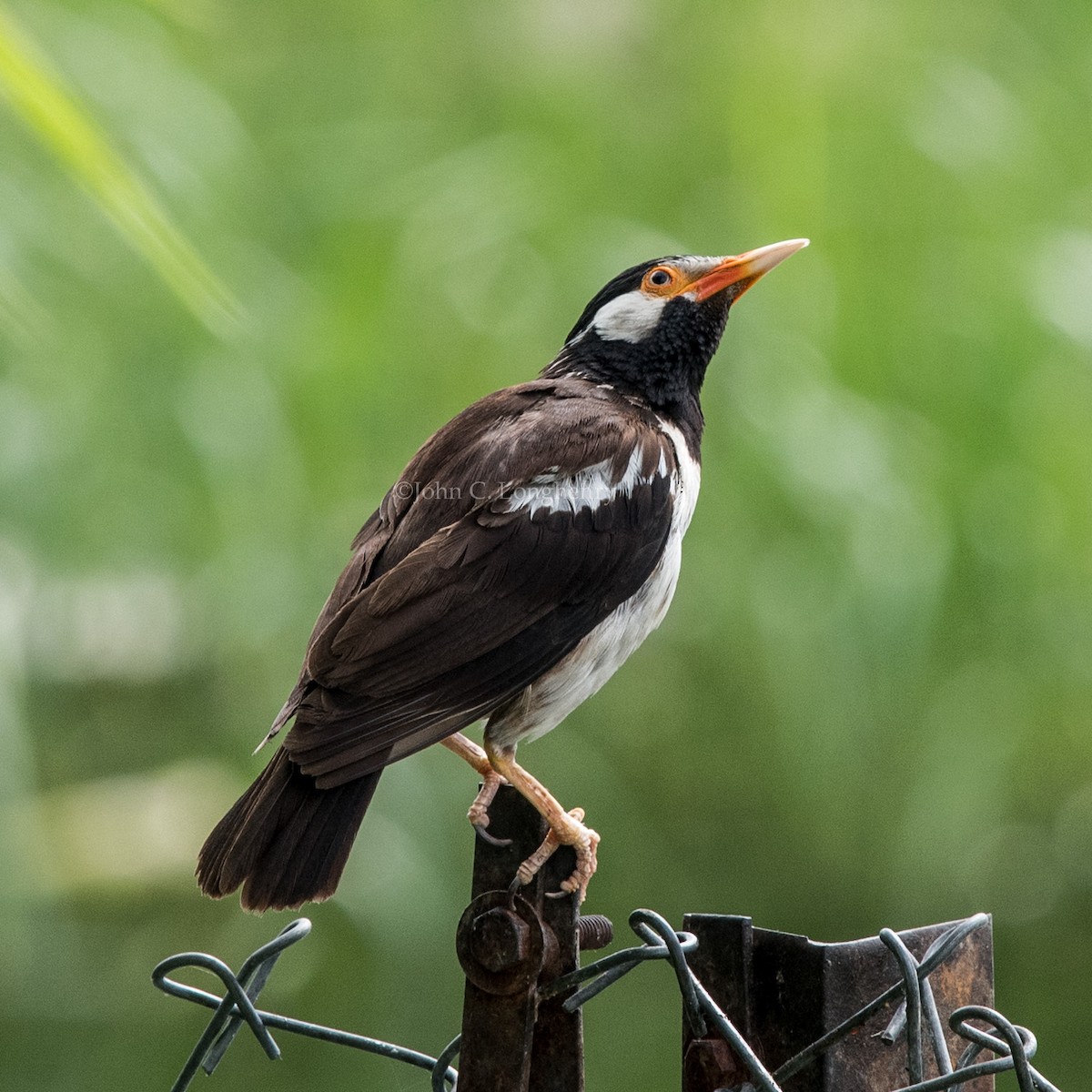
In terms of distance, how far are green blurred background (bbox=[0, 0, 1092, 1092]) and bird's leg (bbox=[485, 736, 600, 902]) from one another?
44.3 inches

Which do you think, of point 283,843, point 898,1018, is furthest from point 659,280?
point 898,1018

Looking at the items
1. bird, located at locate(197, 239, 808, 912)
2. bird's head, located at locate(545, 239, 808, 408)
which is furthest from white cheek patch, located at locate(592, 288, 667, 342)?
bird, located at locate(197, 239, 808, 912)

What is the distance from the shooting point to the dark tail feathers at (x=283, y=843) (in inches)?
75.9

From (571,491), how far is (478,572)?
0.22 meters

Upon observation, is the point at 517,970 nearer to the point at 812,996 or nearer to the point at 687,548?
the point at 812,996

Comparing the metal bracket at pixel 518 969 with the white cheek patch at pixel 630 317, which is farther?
the white cheek patch at pixel 630 317

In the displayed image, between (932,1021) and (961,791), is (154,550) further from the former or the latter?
(932,1021)

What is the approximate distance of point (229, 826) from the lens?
1.98m

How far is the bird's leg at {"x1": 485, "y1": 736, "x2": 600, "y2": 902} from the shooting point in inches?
61.4

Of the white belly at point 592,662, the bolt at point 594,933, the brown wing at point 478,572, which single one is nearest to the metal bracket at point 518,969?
the bolt at point 594,933

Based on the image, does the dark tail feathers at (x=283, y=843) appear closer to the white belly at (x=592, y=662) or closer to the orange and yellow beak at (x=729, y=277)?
the white belly at (x=592, y=662)

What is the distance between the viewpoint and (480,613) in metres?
2.20

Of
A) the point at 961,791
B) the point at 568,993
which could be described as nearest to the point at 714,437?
Answer: the point at 961,791

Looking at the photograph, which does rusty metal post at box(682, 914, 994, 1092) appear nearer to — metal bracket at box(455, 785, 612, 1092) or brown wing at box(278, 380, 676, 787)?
metal bracket at box(455, 785, 612, 1092)
